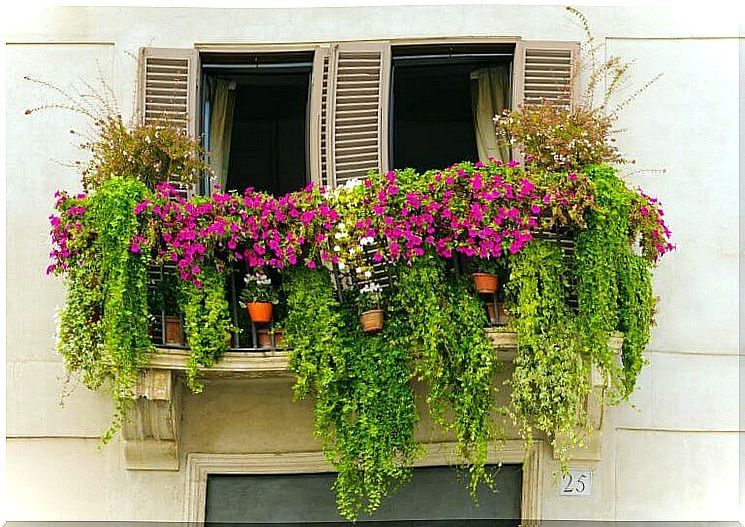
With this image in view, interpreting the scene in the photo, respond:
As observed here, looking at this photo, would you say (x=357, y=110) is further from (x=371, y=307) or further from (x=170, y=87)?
(x=371, y=307)

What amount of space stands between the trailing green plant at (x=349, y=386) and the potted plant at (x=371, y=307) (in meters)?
0.07

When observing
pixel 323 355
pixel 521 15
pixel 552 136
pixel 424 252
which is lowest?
pixel 323 355

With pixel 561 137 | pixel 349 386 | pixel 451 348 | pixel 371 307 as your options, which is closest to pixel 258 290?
pixel 371 307

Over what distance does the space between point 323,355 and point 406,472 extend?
36.2 inches

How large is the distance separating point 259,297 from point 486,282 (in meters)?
1.34

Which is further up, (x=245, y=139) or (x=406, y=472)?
(x=245, y=139)

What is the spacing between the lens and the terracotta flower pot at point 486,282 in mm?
8008

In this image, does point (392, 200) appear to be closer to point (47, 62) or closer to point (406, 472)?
point (406, 472)

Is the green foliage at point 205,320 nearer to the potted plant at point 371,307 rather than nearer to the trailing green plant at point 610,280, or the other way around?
the potted plant at point 371,307

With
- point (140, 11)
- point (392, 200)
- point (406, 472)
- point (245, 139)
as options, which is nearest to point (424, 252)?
point (392, 200)

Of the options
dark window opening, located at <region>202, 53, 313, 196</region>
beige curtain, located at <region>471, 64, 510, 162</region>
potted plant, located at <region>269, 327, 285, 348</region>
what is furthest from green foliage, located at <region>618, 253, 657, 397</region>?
dark window opening, located at <region>202, 53, 313, 196</region>

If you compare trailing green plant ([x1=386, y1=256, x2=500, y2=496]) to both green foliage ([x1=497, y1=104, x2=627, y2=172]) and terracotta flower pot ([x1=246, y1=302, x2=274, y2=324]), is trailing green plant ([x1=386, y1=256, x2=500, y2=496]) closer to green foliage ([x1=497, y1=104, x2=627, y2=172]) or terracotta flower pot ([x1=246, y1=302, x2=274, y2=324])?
terracotta flower pot ([x1=246, y1=302, x2=274, y2=324])

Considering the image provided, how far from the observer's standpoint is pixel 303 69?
912 centimetres

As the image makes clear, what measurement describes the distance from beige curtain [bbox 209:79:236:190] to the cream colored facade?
0.34 metres
